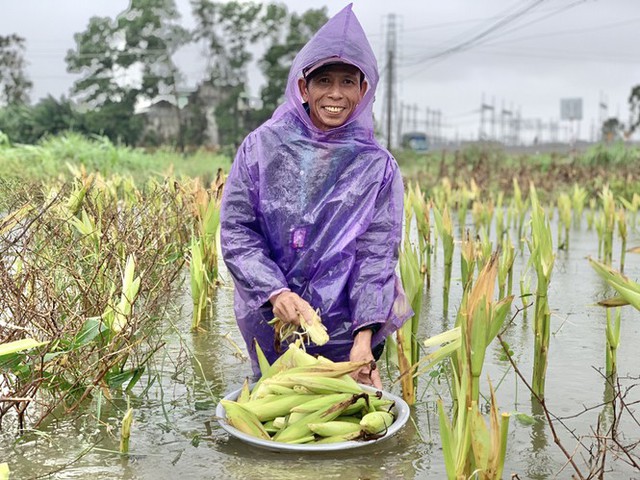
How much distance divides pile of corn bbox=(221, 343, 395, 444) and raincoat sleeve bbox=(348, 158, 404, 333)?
1.01 ft

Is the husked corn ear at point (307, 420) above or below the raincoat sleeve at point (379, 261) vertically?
below

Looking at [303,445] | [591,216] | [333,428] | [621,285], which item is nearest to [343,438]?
[333,428]

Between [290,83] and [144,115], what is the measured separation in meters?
33.1

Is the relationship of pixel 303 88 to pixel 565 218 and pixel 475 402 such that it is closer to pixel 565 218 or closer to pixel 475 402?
pixel 475 402

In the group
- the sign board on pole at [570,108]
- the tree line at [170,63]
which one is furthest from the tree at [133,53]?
the sign board on pole at [570,108]

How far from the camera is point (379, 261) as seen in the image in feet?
9.83

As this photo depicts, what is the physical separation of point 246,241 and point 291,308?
35 centimetres

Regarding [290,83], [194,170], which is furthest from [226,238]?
[194,170]

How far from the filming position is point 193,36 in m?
37.6

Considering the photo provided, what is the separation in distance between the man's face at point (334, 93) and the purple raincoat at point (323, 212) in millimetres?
34

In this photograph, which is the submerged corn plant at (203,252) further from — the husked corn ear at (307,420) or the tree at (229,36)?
the tree at (229,36)

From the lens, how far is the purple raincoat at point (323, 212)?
2.96m

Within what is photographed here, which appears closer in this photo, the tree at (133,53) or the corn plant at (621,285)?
the corn plant at (621,285)

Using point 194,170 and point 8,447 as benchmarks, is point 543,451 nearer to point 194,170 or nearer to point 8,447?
point 8,447
